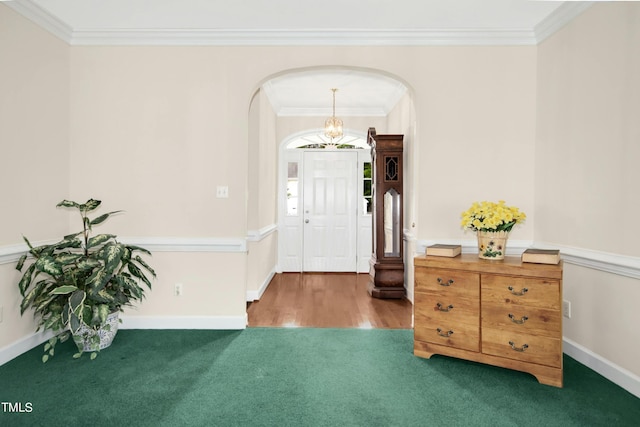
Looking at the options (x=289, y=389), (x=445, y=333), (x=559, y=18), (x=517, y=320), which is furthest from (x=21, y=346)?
(x=559, y=18)

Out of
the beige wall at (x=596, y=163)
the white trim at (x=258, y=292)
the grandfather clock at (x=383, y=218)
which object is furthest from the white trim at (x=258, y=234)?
the beige wall at (x=596, y=163)

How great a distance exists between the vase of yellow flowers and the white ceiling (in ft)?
5.02

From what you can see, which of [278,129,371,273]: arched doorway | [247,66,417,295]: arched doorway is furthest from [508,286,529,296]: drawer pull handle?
[278,129,371,273]: arched doorway

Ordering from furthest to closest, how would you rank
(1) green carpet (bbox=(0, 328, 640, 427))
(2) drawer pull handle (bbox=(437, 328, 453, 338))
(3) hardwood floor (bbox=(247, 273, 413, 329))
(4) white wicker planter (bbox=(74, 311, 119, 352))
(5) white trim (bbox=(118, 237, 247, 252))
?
(3) hardwood floor (bbox=(247, 273, 413, 329)) → (5) white trim (bbox=(118, 237, 247, 252)) → (4) white wicker planter (bbox=(74, 311, 119, 352)) → (2) drawer pull handle (bbox=(437, 328, 453, 338)) → (1) green carpet (bbox=(0, 328, 640, 427))

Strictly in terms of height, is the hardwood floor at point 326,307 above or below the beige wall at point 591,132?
below

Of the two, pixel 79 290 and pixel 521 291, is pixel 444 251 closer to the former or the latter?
pixel 521 291

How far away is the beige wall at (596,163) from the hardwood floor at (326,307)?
1.47 metres

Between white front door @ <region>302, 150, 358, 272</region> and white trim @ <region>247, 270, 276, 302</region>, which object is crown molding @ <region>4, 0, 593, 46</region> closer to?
white trim @ <region>247, 270, 276, 302</region>

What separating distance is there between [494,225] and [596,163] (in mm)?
806

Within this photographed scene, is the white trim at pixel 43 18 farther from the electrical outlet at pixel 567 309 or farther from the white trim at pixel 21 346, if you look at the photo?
the electrical outlet at pixel 567 309

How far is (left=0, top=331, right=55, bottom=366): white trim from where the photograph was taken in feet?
8.65

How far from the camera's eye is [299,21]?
3.09m

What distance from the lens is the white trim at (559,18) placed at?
8.74ft

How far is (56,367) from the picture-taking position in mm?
2549
